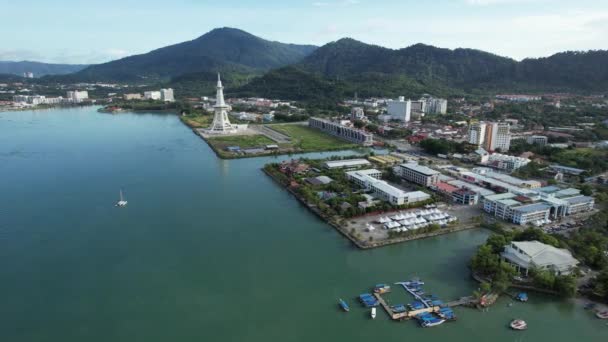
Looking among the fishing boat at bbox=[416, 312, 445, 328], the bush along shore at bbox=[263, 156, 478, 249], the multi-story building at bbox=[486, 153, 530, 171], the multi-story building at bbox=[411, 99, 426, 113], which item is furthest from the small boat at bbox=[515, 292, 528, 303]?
the multi-story building at bbox=[411, 99, 426, 113]

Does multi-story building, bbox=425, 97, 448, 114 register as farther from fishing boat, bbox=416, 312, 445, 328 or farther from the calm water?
fishing boat, bbox=416, 312, 445, 328

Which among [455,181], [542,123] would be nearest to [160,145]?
[455,181]

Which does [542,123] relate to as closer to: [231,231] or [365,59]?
[231,231]

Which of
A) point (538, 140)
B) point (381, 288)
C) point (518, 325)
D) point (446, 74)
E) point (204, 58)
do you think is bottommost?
point (518, 325)

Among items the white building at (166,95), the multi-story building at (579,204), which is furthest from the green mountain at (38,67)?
the multi-story building at (579,204)

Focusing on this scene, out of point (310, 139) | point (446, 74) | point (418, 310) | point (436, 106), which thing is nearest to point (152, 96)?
point (310, 139)

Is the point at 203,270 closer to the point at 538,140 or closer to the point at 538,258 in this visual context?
the point at 538,258

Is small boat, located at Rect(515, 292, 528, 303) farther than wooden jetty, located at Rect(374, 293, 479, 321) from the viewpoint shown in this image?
Yes
